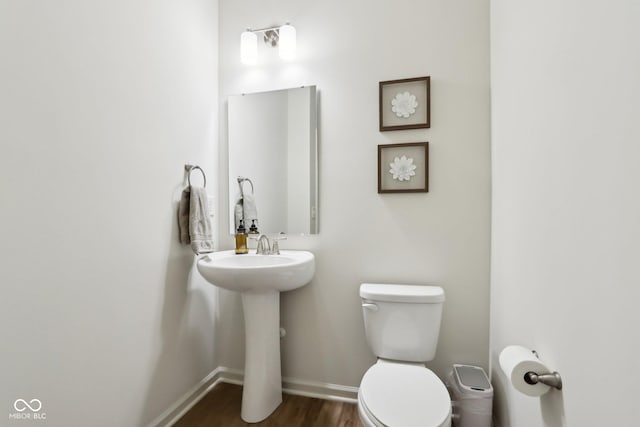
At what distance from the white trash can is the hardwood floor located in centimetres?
52

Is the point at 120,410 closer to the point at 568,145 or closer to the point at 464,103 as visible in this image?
the point at 568,145

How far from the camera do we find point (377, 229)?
1709 millimetres

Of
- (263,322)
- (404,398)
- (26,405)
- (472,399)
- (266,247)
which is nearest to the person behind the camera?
(26,405)

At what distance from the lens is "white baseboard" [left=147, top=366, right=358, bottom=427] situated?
64.4 inches

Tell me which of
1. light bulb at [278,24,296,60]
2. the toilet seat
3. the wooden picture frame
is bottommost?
the toilet seat

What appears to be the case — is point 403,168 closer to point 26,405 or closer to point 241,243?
point 241,243

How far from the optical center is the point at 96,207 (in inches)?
46.8

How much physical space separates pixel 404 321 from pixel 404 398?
412mm

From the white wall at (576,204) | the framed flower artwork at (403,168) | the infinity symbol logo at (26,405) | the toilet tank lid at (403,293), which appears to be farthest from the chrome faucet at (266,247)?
the white wall at (576,204)

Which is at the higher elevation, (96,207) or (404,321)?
(96,207)

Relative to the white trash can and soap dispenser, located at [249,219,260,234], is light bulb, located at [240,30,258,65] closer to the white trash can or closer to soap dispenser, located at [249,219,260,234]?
soap dispenser, located at [249,219,260,234]

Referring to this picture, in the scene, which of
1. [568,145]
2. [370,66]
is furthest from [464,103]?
[568,145]

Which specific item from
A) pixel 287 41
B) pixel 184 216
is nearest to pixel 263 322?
pixel 184 216

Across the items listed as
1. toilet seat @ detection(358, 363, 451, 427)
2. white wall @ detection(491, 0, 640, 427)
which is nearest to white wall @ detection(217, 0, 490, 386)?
white wall @ detection(491, 0, 640, 427)
